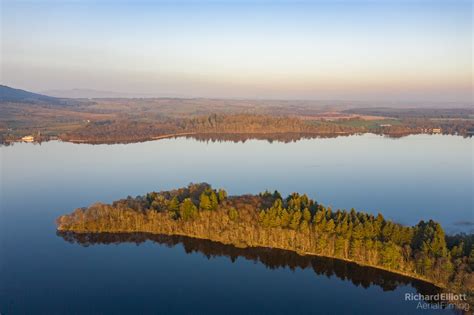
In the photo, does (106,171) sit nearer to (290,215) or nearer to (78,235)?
(78,235)

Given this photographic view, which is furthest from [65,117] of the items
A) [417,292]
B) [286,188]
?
[417,292]

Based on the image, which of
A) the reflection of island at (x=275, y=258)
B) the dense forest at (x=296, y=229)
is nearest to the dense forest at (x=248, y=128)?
the dense forest at (x=296, y=229)

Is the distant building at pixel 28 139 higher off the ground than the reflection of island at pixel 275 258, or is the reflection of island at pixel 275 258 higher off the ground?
the distant building at pixel 28 139

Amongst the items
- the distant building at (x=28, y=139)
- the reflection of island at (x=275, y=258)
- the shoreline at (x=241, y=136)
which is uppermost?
the distant building at (x=28, y=139)

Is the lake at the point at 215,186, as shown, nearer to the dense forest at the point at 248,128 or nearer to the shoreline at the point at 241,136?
the shoreline at the point at 241,136

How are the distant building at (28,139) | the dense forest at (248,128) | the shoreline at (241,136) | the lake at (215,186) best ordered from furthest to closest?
the dense forest at (248,128)
the shoreline at (241,136)
the distant building at (28,139)
the lake at (215,186)

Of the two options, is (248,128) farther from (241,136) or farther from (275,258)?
(275,258)
